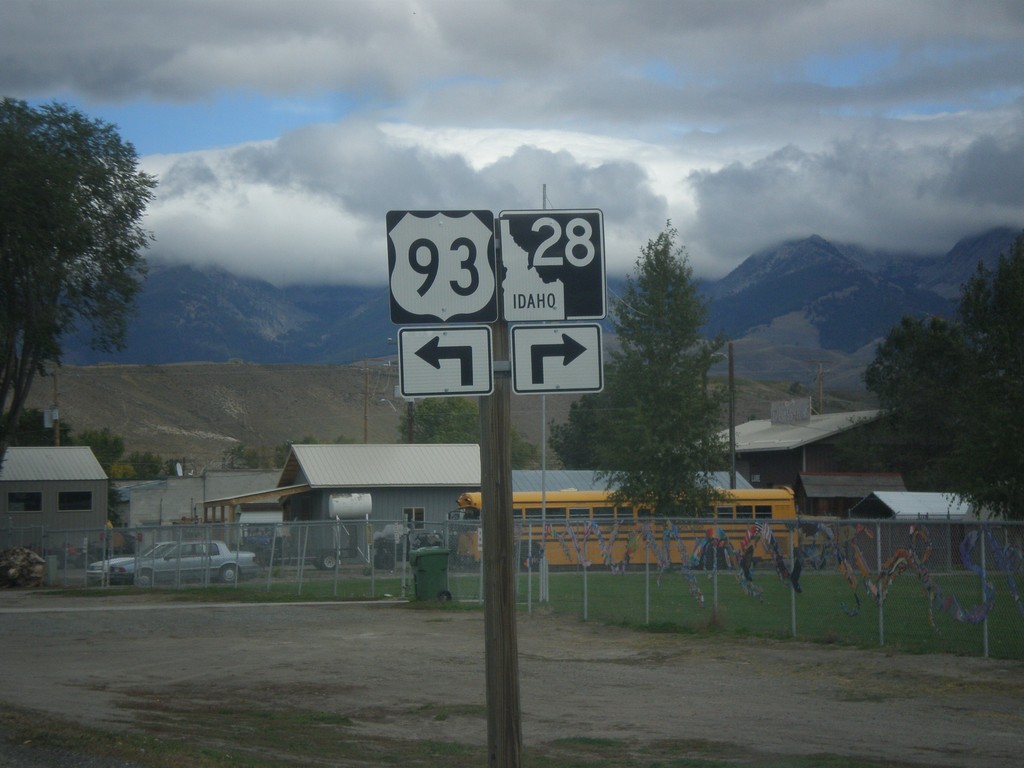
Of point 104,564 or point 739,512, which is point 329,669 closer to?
point 104,564

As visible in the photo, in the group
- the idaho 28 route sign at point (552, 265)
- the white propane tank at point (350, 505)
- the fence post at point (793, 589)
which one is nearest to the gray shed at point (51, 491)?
the white propane tank at point (350, 505)

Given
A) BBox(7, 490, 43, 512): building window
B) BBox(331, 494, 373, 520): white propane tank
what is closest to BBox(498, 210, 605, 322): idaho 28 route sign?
BBox(331, 494, 373, 520): white propane tank

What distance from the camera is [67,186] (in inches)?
1379

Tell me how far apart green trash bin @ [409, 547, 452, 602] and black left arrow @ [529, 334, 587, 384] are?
22985 millimetres

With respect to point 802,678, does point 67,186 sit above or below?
above

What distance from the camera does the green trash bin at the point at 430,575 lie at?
96.6 feet

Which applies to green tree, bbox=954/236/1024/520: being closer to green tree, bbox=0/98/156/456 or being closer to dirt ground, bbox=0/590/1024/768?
dirt ground, bbox=0/590/1024/768

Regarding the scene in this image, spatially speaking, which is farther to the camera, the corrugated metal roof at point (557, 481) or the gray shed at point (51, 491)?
the gray shed at point (51, 491)

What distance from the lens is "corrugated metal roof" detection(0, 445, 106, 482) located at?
57.5m

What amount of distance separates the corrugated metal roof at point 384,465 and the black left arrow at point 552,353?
49346 millimetres

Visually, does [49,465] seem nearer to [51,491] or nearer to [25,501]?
[51,491]

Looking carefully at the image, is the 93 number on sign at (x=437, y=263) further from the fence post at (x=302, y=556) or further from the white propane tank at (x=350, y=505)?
the white propane tank at (x=350, y=505)

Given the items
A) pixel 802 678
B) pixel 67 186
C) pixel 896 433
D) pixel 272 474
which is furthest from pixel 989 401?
pixel 272 474

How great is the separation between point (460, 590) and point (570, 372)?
954 inches
